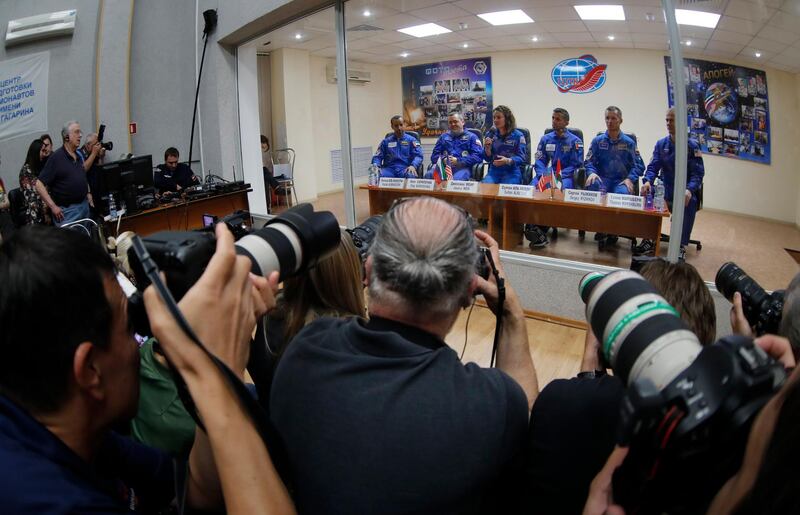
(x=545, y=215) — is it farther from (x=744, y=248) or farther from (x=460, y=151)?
(x=744, y=248)

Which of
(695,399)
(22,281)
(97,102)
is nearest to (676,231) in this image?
(695,399)

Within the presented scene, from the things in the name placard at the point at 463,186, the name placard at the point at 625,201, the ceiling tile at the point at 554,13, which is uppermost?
the ceiling tile at the point at 554,13

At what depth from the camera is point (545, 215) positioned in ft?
12.8

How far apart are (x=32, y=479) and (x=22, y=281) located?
225 millimetres

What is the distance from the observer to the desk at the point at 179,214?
4.12 meters

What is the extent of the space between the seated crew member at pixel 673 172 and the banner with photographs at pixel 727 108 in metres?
0.10

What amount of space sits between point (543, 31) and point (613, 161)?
1.19 m

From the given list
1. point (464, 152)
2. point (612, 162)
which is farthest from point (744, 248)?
point (464, 152)

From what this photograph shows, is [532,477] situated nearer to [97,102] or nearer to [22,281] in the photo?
[22,281]

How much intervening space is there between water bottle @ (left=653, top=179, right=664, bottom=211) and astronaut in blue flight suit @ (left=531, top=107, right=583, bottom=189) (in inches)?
27.0

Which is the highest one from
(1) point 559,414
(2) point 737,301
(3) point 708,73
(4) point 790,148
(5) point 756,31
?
(5) point 756,31

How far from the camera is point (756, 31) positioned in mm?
2809

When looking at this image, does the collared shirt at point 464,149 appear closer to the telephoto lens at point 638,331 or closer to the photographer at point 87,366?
the telephoto lens at point 638,331

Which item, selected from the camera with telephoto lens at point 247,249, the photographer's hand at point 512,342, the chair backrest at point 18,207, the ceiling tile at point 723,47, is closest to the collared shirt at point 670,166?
the ceiling tile at point 723,47
